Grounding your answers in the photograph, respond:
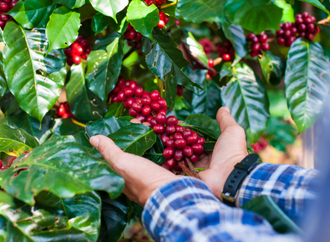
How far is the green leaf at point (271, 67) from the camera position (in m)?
1.14

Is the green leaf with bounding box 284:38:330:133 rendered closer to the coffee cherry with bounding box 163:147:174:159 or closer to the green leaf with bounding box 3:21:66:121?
the coffee cherry with bounding box 163:147:174:159

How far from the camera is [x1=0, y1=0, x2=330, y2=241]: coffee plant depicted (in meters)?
0.47

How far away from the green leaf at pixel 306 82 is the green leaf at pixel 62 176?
2.77 ft

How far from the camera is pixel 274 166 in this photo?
601 millimetres

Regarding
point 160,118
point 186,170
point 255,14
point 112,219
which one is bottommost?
point 112,219

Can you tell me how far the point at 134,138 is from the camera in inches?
27.3

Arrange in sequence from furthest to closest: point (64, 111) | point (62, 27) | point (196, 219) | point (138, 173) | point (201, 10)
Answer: point (64, 111), point (62, 27), point (201, 10), point (138, 173), point (196, 219)

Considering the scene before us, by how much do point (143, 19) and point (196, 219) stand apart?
1.88ft

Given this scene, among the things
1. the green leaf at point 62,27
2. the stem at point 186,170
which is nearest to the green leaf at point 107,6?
the green leaf at point 62,27

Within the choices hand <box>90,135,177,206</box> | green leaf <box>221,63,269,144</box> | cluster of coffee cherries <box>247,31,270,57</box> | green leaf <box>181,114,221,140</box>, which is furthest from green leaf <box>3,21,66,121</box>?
cluster of coffee cherries <box>247,31,270,57</box>

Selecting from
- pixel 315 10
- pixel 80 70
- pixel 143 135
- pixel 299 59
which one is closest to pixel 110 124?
pixel 143 135

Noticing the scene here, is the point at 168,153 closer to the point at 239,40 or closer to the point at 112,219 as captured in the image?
the point at 112,219

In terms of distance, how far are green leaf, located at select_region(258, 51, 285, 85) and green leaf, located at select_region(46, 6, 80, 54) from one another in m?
0.84

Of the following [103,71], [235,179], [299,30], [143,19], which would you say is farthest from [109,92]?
[299,30]
